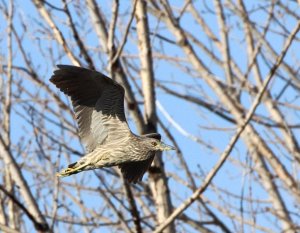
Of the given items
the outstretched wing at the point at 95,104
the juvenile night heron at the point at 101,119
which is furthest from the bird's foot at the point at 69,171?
the outstretched wing at the point at 95,104

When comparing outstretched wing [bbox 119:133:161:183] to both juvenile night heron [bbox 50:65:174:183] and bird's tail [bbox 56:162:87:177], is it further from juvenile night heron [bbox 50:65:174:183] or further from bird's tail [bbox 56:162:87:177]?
bird's tail [bbox 56:162:87:177]

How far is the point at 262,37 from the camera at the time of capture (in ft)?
29.7

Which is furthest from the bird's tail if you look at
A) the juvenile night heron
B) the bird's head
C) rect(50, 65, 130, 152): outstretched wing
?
the bird's head

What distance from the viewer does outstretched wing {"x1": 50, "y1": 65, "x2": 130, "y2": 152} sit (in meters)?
5.58

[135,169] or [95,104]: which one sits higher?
[95,104]

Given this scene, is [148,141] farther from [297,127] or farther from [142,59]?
[297,127]

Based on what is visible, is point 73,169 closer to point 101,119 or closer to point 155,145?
point 101,119

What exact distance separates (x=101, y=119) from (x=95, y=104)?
0.11 meters

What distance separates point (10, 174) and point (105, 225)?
140cm

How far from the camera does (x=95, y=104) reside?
568cm

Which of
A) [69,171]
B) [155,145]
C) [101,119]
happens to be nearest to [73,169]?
[69,171]

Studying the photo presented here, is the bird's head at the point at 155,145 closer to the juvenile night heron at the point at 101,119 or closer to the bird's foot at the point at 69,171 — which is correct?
the juvenile night heron at the point at 101,119

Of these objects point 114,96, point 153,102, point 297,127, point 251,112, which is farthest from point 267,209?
point 114,96

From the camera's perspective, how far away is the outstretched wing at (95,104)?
5.58 m
